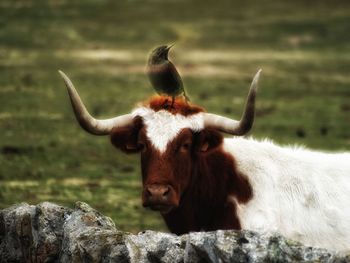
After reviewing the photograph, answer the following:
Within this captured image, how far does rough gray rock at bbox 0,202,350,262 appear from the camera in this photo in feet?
23.0

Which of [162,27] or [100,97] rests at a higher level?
[162,27]

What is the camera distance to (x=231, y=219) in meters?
9.61

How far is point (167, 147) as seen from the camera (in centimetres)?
951

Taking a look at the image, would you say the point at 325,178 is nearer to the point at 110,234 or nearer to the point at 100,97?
the point at 110,234

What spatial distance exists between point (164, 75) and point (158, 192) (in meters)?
1.44

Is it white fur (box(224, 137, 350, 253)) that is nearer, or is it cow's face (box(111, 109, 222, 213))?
cow's face (box(111, 109, 222, 213))

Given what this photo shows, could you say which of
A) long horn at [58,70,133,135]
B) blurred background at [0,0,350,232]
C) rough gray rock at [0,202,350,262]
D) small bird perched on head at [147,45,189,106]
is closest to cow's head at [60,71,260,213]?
long horn at [58,70,133,135]

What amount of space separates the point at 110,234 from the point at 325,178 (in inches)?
116

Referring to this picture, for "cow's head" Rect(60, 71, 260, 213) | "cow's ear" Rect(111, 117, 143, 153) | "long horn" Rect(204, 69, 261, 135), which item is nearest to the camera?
"cow's head" Rect(60, 71, 260, 213)

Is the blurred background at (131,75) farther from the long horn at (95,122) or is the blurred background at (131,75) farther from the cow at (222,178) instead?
the cow at (222,178)

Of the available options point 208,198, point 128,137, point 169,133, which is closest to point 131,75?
point 128,137

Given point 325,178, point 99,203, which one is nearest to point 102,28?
point 99,203

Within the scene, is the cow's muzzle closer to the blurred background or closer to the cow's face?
the cow's face

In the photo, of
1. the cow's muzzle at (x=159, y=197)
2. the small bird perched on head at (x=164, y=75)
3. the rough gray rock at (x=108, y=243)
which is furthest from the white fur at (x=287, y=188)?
the rough gray rock at (x=108, y=243)
